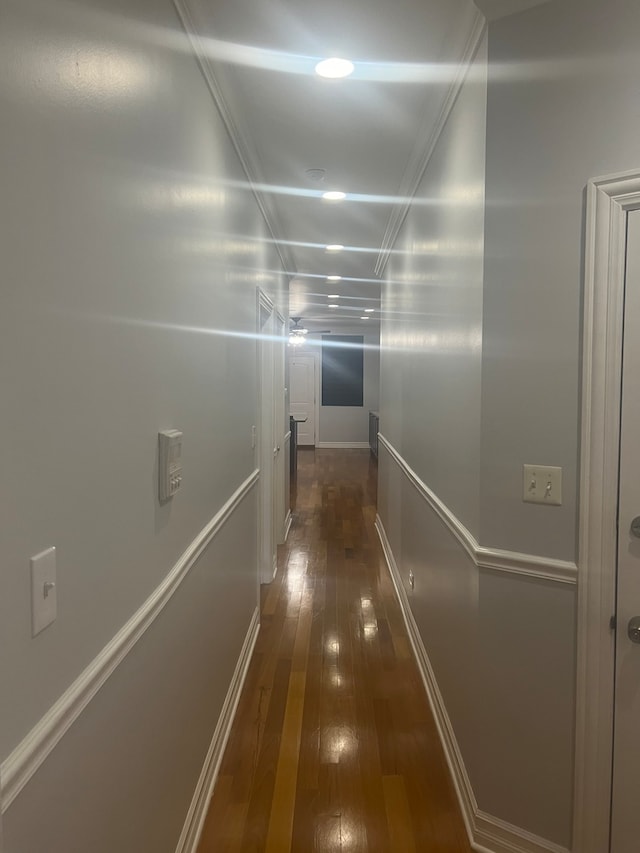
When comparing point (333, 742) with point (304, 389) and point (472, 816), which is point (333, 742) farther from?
point (304, 389)

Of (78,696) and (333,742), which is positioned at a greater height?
(78,696)

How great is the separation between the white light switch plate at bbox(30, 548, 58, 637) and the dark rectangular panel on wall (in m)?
10.7

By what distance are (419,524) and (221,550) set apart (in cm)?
118

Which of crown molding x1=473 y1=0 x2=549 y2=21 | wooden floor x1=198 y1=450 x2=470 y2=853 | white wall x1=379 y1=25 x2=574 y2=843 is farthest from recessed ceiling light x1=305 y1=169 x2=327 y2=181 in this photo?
wooden floor x1=198 y1=450 x2=470 y2=853

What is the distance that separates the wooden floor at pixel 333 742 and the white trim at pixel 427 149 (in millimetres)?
2551

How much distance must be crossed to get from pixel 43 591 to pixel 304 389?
10.7m

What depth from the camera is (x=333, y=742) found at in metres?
2.17

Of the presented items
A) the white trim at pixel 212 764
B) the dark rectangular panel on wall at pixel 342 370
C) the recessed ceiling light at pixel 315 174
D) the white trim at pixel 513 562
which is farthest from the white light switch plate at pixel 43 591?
the dark rectangular panel on wall at pixel 342 370

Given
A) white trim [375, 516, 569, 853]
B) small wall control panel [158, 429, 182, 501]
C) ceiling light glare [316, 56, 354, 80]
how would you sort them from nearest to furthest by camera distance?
1. small wall control panel [158, 429, 182, 501]
2. white trim [375, 516, 569, 853]
3. ceiling light glare [316, 56, 354, 80]

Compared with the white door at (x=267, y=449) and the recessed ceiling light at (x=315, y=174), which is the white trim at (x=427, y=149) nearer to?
the recessed ceiling light at (x=315, y=174)

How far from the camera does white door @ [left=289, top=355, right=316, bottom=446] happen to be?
11.4 m

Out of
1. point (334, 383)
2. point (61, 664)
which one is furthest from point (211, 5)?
point (334, 383)

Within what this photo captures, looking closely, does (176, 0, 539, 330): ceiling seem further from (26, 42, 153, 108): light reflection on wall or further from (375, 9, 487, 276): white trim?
(26, 42, 153, 108): light reflection on wall

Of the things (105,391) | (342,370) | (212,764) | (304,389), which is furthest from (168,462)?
(342,370)
